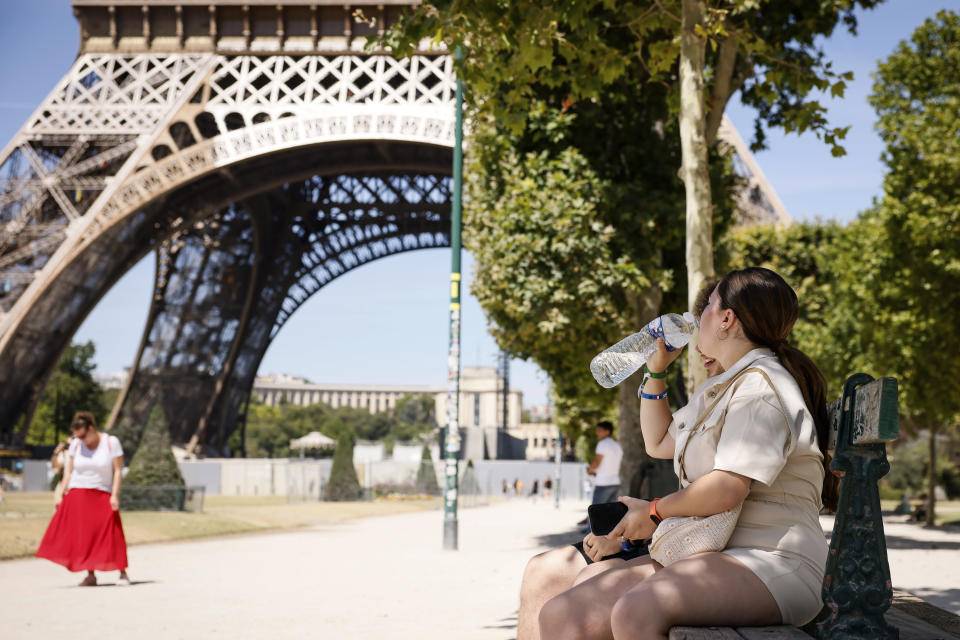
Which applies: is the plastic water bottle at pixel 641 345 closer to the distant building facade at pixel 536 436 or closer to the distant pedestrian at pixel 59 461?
the distant pedestrian at pixel 59 461

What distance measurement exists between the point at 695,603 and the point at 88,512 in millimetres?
8351

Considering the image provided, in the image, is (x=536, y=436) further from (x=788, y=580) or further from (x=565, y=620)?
(x=788, y=580)

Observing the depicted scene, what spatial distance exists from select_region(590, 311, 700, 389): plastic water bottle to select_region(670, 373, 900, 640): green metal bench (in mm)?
853

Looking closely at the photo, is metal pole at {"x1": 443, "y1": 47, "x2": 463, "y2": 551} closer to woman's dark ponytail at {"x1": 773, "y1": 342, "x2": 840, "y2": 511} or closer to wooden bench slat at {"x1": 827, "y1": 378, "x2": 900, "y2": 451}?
woman's dark ponytail at {"x1": 773, "y1": 342, "x2": 840, "y2": 511}

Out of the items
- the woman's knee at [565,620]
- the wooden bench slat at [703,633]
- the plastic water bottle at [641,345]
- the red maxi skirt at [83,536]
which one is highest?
the plastic water bottle at [641,345]

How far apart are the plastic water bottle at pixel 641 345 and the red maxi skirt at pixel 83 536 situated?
7.26 meters

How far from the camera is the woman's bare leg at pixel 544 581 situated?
3.22 m

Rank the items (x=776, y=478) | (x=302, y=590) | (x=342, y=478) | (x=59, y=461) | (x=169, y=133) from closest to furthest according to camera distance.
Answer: (x=776, y=478) < (x=302, y=590) < (x=59, y=461) < (x=169, y=133) < (x=342, y=478)

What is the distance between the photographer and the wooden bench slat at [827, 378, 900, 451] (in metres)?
2.06

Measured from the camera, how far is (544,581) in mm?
3246

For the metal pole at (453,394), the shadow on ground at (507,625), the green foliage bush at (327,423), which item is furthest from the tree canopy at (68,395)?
the shadow on ground at (507,625)

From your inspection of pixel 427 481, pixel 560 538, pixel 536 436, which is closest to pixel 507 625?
pixel 560 538

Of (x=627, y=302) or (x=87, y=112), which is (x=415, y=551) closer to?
(x=627, y=302)

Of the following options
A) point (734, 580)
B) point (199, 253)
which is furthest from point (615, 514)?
point (199, 253)
